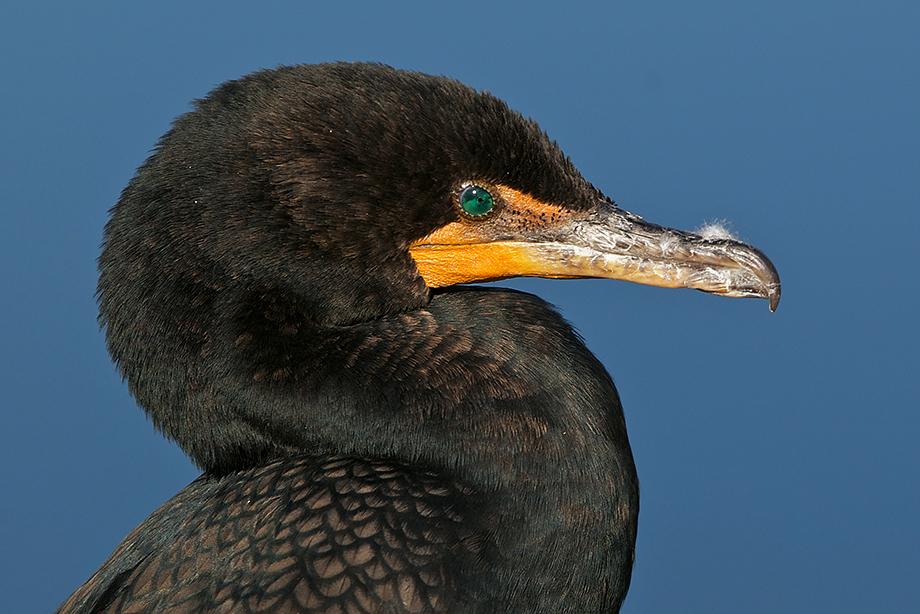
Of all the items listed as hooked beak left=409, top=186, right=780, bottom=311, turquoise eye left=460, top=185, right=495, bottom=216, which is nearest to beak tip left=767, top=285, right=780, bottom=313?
hooked beak left=409, top=186, right=780, bottom=311

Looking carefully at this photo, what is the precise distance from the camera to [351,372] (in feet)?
5.92

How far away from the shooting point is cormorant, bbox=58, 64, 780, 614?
170 cm

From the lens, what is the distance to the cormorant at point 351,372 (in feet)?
5.57

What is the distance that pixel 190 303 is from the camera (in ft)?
5.86

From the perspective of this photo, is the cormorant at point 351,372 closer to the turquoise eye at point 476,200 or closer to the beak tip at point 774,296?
the turquoise eye at point 476,200

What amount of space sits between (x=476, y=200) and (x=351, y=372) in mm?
440

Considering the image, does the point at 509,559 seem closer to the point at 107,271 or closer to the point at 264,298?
the point at 264,298

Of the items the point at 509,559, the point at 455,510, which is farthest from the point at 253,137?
the point at 509,559

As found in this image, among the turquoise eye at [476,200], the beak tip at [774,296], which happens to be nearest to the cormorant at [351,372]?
the turquoise eye at [476,200]

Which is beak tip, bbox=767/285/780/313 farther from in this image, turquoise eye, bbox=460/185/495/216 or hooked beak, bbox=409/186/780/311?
turquoise eye, bbox=460/185/495/216

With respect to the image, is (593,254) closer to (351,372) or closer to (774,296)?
(774,296)

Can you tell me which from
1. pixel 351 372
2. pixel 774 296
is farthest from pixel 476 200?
pixel 774 296

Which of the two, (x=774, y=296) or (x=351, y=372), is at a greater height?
(x=774, y=296)

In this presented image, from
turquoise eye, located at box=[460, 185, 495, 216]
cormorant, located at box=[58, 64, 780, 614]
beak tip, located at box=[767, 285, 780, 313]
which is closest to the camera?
cormorant, located at box=[58, 64, 780, 614]
